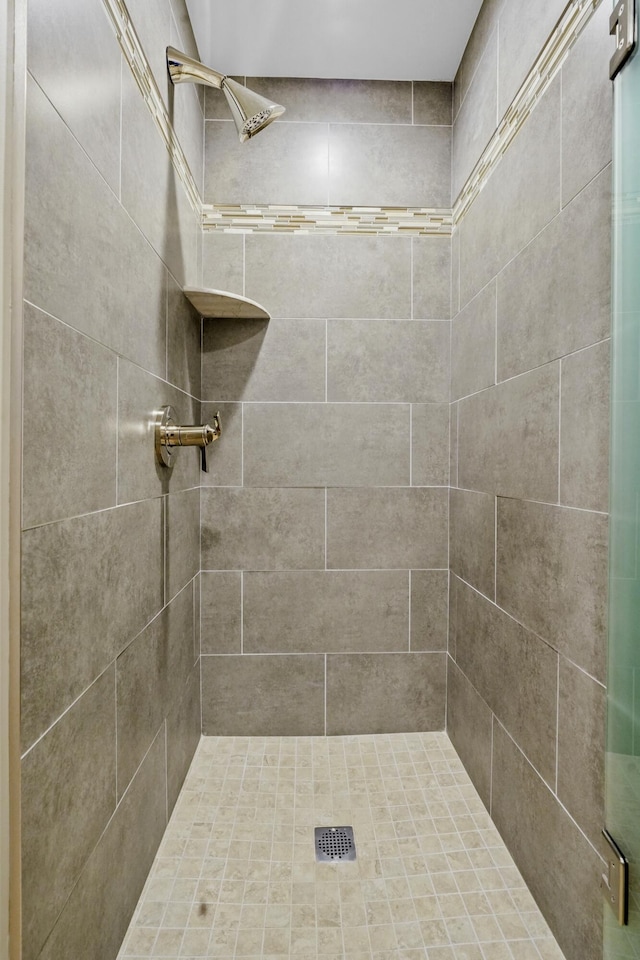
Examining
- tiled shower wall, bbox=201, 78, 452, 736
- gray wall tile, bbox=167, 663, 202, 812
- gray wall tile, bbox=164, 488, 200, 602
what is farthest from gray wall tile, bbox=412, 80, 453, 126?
gray wall tile, bbox=167, 663, 202, 812

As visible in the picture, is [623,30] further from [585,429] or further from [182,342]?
[182,342]

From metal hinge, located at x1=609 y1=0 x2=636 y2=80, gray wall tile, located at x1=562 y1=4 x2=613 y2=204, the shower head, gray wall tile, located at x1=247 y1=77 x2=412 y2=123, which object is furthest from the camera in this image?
gray wall tile, located at x1=247 y1=77 x2=412 y2=123

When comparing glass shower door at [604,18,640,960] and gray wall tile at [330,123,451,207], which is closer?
glass shower door at [604,18,640,960]

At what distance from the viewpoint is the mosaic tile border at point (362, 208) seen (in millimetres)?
1059

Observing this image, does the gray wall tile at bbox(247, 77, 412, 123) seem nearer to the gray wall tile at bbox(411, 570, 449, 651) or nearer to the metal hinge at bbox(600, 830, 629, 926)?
the gray wall tile at bbox(411, 570, 449, 651)

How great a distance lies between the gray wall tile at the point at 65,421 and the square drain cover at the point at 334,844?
1.06m

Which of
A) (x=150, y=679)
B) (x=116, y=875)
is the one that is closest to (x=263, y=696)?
(x=150, y=679)

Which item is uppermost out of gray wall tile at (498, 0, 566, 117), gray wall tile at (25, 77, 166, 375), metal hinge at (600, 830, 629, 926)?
gray wall tile at (498, 0, 566, 117)

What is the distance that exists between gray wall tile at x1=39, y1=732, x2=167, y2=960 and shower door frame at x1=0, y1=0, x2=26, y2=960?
212mm

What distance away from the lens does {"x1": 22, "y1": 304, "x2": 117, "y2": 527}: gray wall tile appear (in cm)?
72

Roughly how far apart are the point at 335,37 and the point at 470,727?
230 centimetres

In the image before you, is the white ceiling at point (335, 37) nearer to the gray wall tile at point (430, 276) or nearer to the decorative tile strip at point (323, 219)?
the decorative tile strip at point (323, 219)

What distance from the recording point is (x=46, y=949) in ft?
2.51

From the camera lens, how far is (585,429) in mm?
995
